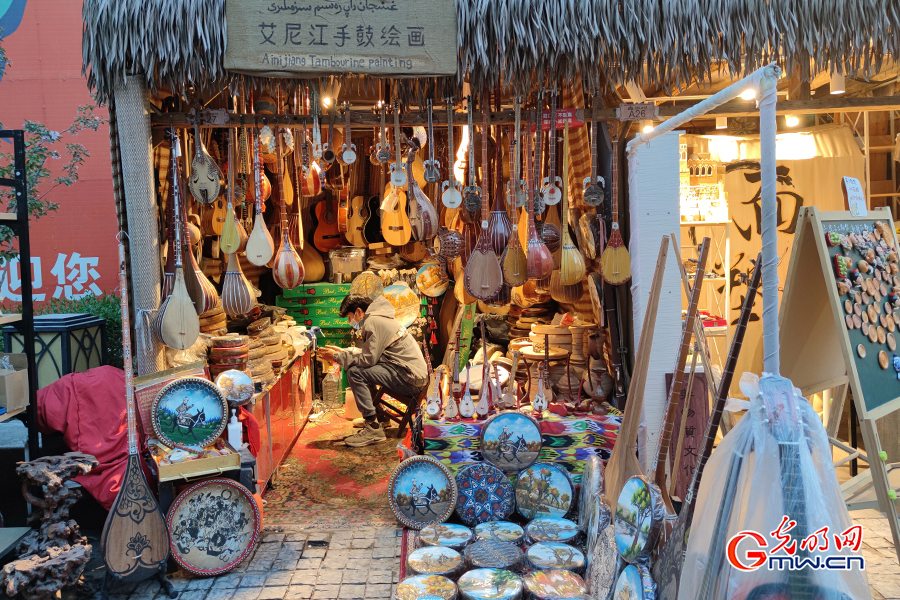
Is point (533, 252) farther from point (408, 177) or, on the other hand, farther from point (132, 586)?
point (132, 586)

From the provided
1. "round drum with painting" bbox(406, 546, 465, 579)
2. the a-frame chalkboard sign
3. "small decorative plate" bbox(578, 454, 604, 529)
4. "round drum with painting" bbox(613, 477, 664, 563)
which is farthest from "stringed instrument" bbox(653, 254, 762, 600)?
"round drum with painting" bbox(406, 546, 465, 579)

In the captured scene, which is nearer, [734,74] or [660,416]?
[660,416]

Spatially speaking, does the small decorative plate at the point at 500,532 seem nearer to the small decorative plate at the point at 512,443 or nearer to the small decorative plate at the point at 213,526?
the small decorative plate at the point at 512,443

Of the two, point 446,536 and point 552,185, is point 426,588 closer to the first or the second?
point 446,536

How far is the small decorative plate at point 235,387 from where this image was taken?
3.94m

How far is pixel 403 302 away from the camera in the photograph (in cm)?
655

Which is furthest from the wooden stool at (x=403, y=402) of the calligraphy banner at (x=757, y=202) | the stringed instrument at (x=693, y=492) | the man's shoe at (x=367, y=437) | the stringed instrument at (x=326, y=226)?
the stringed instrument at (x=693, y=492)

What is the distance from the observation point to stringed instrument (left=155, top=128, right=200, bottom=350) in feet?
13.0

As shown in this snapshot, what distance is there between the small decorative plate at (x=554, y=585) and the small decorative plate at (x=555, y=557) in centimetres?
6

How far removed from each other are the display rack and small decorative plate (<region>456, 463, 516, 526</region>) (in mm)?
2241

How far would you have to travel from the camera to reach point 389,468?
5.21 m

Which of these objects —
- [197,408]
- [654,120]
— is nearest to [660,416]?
[654,120]

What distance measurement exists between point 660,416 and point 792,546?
6.57 ft

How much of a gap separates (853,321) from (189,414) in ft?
10.5
